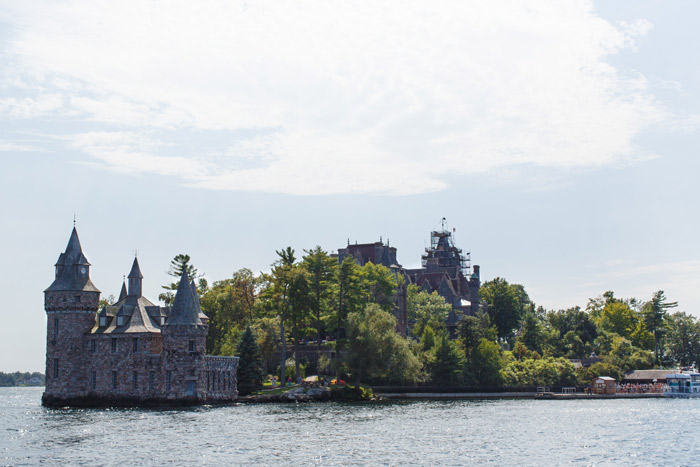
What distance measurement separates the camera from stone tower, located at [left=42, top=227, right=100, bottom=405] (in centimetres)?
7719

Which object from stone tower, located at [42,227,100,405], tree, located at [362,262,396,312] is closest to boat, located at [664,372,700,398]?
tree, located at [362,262,396,312]

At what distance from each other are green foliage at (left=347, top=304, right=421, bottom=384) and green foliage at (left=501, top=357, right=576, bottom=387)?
1860cm

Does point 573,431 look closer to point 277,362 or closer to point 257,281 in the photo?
point 277,362

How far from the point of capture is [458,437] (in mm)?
47750

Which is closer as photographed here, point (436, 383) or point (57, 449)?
point (57, 449)

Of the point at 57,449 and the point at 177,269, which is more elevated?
the point at 177,269

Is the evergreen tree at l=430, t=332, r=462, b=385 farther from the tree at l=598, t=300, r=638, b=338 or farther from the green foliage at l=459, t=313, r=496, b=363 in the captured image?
the tree at l=598, t=300, r=638, b=338

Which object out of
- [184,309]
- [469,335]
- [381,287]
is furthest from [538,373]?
[184,309]

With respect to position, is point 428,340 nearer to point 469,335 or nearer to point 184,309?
point 469,335

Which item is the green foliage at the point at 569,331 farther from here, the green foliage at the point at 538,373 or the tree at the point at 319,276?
the tree at the point at 319,276

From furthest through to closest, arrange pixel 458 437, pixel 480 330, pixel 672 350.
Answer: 1. pixel 672 350
2. pixel 480 330
3. pixel 458 437

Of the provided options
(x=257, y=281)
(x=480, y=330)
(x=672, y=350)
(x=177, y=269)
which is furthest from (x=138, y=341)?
(x=672, y=350)

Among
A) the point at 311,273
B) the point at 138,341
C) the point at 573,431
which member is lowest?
the point at 573,431

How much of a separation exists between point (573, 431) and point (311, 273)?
148 ft
